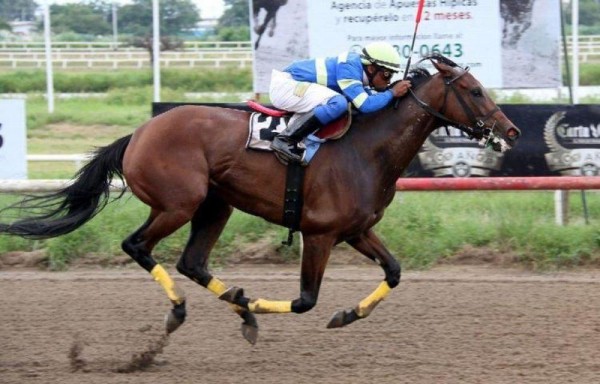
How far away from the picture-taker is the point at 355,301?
7664 millimetres

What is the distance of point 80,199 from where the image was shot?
695cm

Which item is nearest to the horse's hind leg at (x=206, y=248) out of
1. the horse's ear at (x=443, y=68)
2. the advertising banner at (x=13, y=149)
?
the horse's ear at (x=443, y=68)

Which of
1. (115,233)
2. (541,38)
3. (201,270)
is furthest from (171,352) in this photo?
(541,38)

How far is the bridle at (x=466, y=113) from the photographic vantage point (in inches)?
253

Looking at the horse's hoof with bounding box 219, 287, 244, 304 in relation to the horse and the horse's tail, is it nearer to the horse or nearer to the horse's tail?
the horse's tail

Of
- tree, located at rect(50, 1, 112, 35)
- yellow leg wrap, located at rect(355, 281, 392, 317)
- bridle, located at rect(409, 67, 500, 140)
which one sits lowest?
yellow leg wrap, located at rect(355, 281, 392, 317)

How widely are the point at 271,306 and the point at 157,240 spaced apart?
2.83ft

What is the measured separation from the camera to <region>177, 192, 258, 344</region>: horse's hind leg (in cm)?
656

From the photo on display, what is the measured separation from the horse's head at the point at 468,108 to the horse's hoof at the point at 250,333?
1.80 m

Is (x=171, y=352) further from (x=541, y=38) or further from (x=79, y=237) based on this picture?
(x=541, y=38)

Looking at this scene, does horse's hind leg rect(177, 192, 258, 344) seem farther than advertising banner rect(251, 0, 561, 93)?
No

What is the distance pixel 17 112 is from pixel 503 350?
221 inches

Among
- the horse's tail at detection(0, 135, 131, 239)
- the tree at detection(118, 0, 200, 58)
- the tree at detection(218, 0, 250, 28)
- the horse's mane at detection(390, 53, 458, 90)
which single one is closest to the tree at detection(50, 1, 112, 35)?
the tree at detection(118, 0, 200, 58)

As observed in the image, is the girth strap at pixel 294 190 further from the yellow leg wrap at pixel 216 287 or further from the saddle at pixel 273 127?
the yellow leg wrap at pixel 216 287
